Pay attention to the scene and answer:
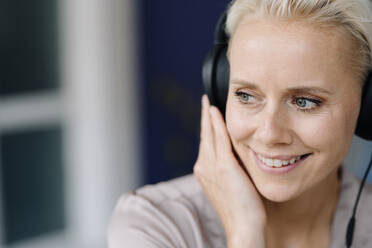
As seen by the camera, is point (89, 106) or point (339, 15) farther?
point (89, 106)

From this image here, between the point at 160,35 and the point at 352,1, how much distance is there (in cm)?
221

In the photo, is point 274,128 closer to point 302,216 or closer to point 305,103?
point 305,103

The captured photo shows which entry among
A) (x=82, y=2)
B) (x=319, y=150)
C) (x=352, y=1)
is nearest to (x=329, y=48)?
(x=352, y=1)

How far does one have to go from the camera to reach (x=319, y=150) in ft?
4.07

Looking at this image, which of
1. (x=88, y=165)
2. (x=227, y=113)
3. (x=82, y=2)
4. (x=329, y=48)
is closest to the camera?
(x=329, y=48)

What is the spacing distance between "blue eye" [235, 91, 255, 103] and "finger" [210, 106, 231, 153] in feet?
0.34

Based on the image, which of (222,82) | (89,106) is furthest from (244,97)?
(89,106)

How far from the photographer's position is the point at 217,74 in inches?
52.6

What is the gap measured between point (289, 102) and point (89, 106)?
2086 millimetres

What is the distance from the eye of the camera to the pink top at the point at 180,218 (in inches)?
50.6

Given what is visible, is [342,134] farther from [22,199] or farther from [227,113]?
[22,199]

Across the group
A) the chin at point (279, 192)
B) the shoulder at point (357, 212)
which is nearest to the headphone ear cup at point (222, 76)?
the chin at point (279, 192)

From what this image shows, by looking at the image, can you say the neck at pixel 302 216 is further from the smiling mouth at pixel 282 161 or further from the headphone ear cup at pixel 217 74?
the headphone ear cup at pixel 217 74

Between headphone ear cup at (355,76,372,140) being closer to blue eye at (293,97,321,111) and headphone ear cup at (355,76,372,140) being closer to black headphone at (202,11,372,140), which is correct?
black headphone at (202,11,372,140)
